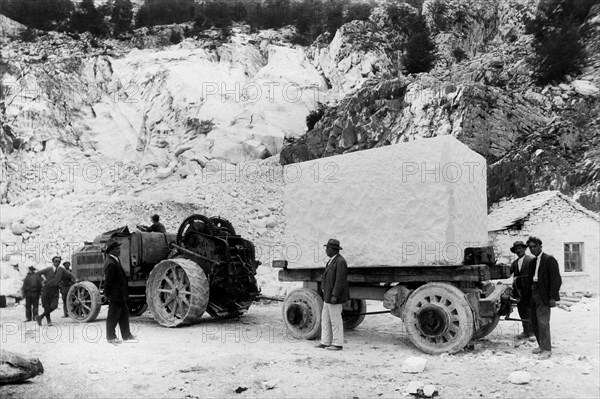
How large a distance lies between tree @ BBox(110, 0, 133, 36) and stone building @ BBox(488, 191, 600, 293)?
3901 cm

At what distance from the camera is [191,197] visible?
27.2 meters

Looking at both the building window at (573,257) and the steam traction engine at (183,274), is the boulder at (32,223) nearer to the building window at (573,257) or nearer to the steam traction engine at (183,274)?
the steam traction engine at (183,274)

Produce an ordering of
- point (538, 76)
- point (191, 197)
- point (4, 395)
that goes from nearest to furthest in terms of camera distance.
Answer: point (4, 395), point (191, 197), point (538, 76)

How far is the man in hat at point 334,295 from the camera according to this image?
7465 millimetres

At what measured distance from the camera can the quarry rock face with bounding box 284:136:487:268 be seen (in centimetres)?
756

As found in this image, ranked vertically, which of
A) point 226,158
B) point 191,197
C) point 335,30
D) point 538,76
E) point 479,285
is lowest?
point 479,285

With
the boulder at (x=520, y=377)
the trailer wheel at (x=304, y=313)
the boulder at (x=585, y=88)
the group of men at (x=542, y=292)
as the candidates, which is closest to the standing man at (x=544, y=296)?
the group of men at (x=542, y=292)

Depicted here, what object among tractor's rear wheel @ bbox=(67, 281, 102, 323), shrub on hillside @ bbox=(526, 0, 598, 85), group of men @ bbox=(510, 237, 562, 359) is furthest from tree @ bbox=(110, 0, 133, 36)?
group of men @ bbox=(510, 237, 562, 359)

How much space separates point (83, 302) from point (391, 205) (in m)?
6.81

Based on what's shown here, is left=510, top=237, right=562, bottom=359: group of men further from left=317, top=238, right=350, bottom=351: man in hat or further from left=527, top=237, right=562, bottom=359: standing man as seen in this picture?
left=317, top=238, right=350, bottom=351: man in hat

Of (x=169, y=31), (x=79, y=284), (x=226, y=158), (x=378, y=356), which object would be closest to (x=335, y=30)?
(x=169, y=31)

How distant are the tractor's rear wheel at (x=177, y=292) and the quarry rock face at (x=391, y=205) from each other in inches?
72.2

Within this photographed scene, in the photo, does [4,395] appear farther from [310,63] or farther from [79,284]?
[310,63]

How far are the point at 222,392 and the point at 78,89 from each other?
118 ft
